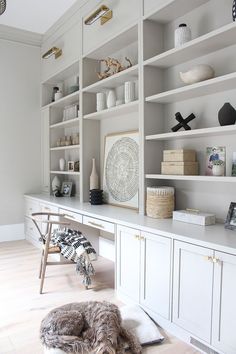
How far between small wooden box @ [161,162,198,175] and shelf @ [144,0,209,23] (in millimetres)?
1353

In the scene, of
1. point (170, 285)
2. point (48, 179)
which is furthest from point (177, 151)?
point (48, 179)

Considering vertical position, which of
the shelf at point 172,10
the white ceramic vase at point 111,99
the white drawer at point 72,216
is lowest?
the white drawer at point 72,216

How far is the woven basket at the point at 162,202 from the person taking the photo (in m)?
2.81

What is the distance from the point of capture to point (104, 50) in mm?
3781

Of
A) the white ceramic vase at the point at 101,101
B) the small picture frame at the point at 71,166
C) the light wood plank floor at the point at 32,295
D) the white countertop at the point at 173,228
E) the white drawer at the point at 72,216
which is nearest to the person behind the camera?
the white countertop at the point at 173,228

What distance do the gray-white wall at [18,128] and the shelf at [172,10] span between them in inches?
115

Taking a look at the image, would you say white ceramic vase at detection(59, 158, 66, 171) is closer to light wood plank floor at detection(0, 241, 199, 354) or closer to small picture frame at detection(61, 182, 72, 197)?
small picture frame at detection(61, 182, 72, 197)

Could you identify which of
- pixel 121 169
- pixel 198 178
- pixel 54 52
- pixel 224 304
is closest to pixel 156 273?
pixel 224 304

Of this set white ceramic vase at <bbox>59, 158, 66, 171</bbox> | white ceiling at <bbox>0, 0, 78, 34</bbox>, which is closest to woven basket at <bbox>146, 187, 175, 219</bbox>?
white ceramic vase at <bbox>59, 158, 66, 171</bbox>

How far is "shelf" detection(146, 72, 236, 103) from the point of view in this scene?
88.2 inches

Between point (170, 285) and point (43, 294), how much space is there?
4.53 feet

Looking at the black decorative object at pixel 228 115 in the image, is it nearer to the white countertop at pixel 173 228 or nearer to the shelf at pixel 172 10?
the white countertop at pixel 173 228

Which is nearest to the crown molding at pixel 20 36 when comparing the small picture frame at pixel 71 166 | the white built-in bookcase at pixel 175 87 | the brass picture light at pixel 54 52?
the brass picture light at pixel 54 52

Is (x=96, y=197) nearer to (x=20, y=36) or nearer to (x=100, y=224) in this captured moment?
(x=100, y=224)
